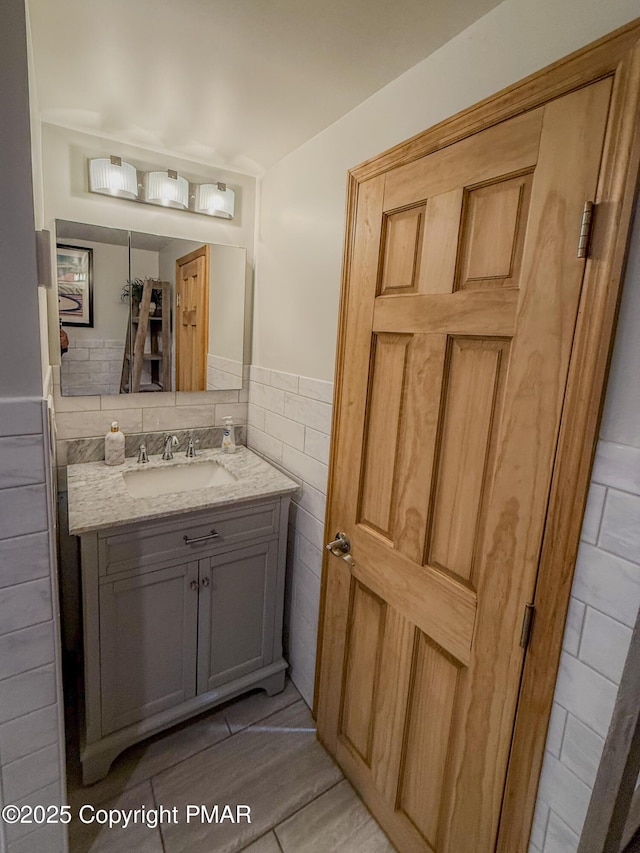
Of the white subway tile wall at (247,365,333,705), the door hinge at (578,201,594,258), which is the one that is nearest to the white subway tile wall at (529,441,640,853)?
the door hinge at (578,201,594,258)

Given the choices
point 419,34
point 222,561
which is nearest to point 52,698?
point 222,561

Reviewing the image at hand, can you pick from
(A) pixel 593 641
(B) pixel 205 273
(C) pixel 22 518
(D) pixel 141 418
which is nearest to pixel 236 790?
(C) pixel 22 518

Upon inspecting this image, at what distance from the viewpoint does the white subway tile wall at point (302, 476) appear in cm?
166

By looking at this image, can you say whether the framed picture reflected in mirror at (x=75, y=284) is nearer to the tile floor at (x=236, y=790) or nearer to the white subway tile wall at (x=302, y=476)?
the white subway tile wall at (x=302, y=476)

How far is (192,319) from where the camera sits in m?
1.98

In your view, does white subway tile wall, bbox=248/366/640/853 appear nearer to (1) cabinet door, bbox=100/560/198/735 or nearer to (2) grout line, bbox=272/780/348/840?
(2) grout line, bbox=272/780/348/840

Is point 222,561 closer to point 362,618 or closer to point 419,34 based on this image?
point 362,618

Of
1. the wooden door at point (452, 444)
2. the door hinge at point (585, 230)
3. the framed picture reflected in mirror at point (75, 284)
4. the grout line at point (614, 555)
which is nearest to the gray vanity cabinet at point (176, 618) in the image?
the wooden door at point (452, 444)

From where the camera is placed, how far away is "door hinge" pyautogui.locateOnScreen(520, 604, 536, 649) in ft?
2.93

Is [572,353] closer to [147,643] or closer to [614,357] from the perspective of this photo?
[614,357]

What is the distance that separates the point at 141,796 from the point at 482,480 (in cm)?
153

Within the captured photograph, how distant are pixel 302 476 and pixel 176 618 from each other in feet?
2.28

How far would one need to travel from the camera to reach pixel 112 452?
180 cm

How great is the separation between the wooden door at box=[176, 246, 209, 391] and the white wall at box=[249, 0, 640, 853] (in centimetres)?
61
